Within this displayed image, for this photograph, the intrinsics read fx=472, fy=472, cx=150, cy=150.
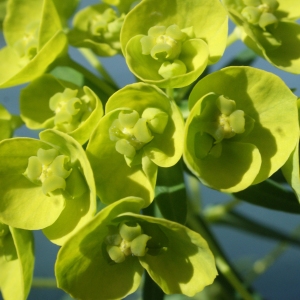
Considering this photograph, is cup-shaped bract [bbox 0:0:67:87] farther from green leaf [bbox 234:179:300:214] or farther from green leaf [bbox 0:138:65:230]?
green leaf [bbox 234:179:300:214]

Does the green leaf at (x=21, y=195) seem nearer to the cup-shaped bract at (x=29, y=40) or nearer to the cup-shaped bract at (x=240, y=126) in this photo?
the cup-shaped bract at (x=29, y=40)

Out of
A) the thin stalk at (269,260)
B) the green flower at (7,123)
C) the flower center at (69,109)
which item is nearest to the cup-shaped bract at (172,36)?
the flower center at (69,109)

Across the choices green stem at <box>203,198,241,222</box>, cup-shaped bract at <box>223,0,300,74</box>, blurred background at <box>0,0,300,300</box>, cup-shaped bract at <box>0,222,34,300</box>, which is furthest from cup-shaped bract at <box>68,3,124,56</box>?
blurred background at <box>0,0,300,300</box>

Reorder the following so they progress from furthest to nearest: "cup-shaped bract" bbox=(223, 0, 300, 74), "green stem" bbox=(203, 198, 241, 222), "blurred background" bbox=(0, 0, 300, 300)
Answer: "blurred background" bbox=(0, 0, 300, 300), "green stem" bbox=(203, 198, 241, 222), "cup-shaped bract" bbox=(223, 0, 300, 74)

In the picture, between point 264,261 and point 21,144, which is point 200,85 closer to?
point 21,144

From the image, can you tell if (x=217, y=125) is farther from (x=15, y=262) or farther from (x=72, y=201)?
(x=15, y=262)

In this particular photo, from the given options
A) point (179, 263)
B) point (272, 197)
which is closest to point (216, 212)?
point (272, 197)
